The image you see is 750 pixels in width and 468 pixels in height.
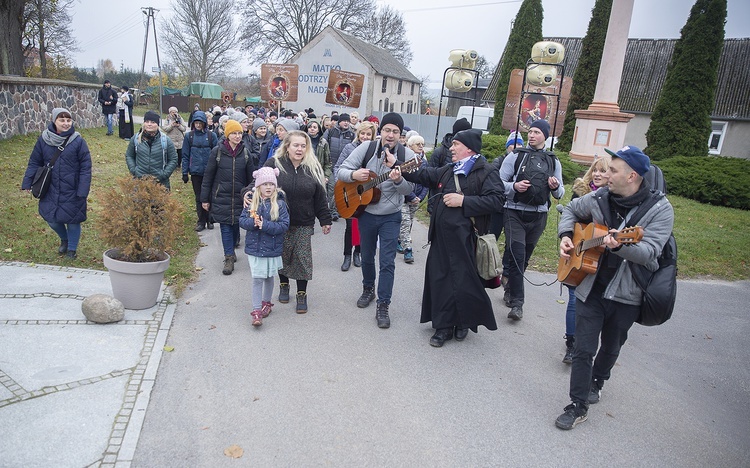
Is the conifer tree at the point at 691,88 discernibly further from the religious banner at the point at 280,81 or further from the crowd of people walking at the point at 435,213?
the crowd of people walking at the point at 435,213

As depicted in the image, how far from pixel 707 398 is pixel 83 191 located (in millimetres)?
6948

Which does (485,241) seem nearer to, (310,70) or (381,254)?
(381,254)

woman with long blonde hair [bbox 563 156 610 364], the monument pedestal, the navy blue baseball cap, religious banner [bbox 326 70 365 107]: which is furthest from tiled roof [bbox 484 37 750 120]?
the navy blue baseball cap

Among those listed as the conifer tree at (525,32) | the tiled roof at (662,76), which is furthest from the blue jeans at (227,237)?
the tiled roof at (662,76)

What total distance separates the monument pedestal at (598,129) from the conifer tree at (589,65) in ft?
19.3

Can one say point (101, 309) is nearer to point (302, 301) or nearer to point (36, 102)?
point (302, 301)

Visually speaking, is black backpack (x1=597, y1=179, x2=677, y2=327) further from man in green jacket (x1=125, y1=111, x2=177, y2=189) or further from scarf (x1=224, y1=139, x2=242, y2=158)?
man in green jacket (x1=125, y1=111, x2=177, y2=189)

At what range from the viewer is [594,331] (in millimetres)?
3783

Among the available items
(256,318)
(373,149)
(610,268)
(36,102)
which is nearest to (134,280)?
(256,318)

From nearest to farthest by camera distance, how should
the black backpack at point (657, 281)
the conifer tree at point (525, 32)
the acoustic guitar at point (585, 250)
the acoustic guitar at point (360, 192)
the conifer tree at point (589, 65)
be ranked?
the acoustic guitar at point (585, 250) < the black backpack at point (657, 281) < the acoustic guitar at point (360, 192) < the conifer tree at point (589, 65) < the conifer tree at point (525, 32)

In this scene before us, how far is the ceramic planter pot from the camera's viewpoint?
17.3ft

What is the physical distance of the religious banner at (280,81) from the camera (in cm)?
1619

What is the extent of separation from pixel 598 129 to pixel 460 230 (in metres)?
12.3

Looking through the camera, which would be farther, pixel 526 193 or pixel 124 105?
pixel 124 105
